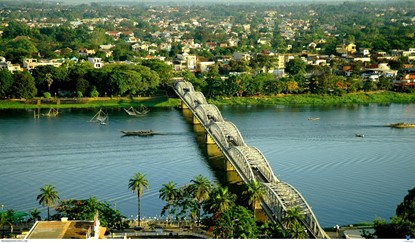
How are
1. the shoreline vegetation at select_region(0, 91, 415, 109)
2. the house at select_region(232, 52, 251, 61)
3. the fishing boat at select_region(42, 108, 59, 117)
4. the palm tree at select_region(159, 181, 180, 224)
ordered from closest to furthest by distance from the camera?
the palm tree at select_region(159, 181, 180, 224)
the fishing boat at select_region(42, 108, 59, 117)
the shoreline vegetation at select_region(0, 91, 415, 109)
the house at select_region(232, 52, 251, 61)

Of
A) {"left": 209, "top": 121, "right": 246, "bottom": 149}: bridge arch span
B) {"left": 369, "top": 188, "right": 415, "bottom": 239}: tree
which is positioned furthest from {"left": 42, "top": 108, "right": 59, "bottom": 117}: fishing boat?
{"left": 369, "top": 188, "right": 415, "bottom": 239}: tree

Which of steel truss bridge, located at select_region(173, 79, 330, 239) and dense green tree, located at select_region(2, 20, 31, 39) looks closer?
steel truss bridge, located at select_region(173, 79, 330, 239)

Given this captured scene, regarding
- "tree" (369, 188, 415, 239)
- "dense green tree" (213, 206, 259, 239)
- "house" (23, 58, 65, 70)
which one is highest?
"house" (23, 58, 65, 70)

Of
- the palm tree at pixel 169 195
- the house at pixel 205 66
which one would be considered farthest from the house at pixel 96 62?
the palm tree at pixel 169 195

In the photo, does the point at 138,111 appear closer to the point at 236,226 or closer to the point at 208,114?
the point at 208,114

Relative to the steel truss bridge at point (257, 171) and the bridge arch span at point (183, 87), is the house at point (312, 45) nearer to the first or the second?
the bridge arch span at point (183, 87)

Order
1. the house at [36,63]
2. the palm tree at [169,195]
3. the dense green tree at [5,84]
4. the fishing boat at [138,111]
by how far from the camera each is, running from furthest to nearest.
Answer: the house at [36,63] < the dense green tree at [5,84] < the fishing boat at [138,111] < the palm tree at [169,195]

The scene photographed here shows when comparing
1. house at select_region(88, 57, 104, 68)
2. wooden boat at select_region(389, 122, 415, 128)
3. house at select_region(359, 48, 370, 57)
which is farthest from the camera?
house at select_region(359, 48, 370, 57)

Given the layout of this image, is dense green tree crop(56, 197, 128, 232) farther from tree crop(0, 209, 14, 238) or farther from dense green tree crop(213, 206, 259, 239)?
dense green tree crop(213, 206, 259, 239)
